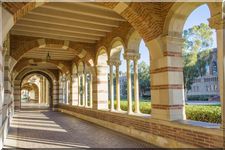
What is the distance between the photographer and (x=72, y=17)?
7.34 metres

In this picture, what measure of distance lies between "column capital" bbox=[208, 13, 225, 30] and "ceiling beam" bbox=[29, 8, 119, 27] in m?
4.35

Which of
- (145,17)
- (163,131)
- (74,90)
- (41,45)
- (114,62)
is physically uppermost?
(41,45)

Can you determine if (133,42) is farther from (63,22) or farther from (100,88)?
(100,88)

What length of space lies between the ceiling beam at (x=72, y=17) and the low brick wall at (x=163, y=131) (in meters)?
3.29

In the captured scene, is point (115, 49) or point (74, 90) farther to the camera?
point (74, 90)

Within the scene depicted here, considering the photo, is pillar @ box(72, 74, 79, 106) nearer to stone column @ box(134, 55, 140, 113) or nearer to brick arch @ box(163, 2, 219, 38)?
stone column @ box(134, 55, 140, 113)

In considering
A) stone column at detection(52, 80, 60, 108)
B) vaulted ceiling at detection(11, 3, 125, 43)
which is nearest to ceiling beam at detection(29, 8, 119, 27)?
vaulted ceiling at detection(11, 3, 125, 43)

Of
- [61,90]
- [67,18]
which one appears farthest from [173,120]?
[61,90]

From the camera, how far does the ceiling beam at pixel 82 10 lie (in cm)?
640

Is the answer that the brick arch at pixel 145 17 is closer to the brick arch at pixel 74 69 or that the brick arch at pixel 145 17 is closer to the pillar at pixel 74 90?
the brick arch at pixel 74 69

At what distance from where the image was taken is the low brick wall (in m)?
4.22

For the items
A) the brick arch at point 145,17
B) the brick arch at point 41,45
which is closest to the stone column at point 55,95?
the brick arch at point 41,45

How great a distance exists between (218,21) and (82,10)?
410cm

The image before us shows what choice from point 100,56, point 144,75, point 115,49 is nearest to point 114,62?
point 115,49
